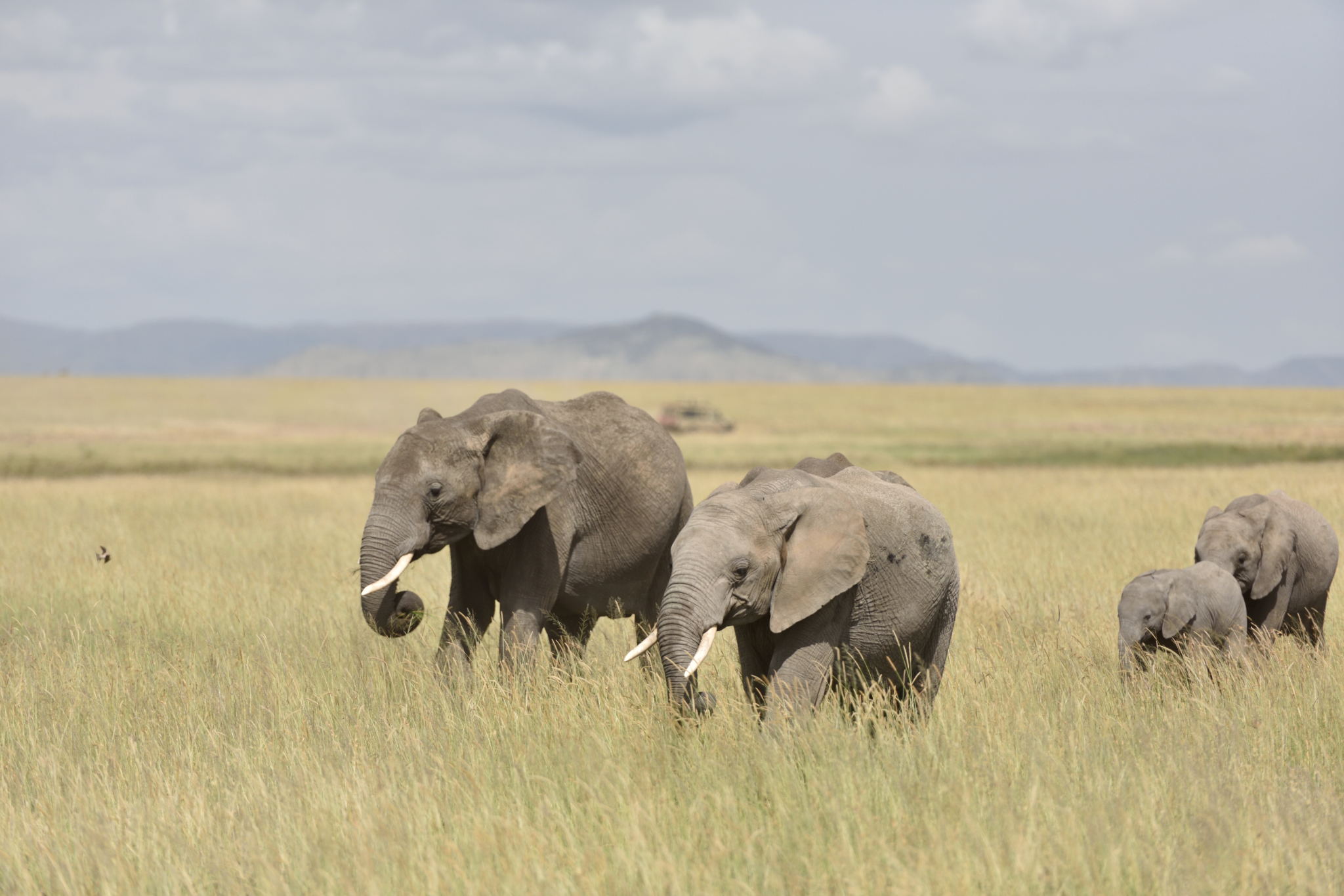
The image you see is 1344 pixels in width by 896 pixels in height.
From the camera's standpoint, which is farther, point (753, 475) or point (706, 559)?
point (753, 475)

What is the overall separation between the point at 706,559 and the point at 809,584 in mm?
526

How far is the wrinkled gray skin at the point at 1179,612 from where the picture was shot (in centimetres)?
792

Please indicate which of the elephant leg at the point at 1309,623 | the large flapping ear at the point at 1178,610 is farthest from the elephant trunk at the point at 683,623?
the elephant leg at the point at 1309,623

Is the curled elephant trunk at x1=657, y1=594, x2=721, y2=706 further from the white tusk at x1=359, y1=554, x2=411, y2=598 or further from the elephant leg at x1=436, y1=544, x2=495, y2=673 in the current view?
the elephant leg at x1=436, y1=544, x2=495, y2=673

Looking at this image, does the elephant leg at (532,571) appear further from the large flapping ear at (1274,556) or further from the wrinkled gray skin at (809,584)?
the large flapping ear at (1274,556)

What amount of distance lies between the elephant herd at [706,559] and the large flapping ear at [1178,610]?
0.01 meters

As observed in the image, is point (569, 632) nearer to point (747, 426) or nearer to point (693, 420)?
point (693, 420)

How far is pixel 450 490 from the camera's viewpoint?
7.17m

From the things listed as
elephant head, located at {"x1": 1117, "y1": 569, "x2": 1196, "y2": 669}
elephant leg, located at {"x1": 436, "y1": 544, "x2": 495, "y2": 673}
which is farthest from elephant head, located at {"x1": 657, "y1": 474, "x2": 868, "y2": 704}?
elephant head, located at {"x1": 1117, "y1": 569, "x2": 1196, "y2": 669}

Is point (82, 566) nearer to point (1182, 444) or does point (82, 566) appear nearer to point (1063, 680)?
point (1063, 680)

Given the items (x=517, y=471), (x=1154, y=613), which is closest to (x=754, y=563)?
(x=517, y=471)

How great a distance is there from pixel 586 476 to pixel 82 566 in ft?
25.2

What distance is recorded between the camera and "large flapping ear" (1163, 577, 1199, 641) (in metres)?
7.94

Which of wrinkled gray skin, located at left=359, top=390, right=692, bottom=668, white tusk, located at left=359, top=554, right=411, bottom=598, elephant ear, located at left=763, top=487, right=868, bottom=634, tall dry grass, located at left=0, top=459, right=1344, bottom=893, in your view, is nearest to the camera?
tall dry grass, located at left=0, top=459, right=1344, bottom=893
